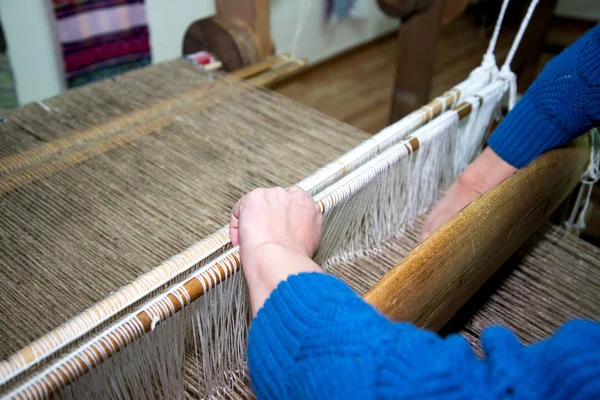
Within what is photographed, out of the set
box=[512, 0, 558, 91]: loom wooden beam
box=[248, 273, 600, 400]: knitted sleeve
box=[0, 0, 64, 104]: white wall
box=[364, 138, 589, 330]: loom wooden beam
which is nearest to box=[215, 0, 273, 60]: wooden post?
box=[0, 0, 64, 104]: white wall

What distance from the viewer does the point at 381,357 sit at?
1.54ft

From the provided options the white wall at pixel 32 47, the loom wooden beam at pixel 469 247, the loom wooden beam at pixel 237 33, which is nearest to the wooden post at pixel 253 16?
the loom wooden beam at pixel 237 33

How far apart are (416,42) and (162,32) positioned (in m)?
1.35

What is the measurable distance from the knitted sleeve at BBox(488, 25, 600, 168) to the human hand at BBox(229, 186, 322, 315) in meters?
0.48

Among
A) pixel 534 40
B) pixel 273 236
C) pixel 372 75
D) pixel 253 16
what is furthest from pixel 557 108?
pixel 372 75

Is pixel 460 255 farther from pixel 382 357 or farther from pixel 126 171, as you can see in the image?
pixel 126 171

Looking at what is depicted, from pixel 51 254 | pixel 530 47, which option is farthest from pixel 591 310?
pixel 530 47

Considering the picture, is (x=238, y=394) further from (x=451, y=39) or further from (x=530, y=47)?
(x=451, y=39)

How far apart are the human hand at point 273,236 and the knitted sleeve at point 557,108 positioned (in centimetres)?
48

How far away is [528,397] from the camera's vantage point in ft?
1.42

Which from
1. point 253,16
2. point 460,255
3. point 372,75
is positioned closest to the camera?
point 460,255

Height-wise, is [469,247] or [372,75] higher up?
[469,247]

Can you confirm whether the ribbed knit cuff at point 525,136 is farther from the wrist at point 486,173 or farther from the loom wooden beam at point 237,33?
the loom wooden beam at point 237,33

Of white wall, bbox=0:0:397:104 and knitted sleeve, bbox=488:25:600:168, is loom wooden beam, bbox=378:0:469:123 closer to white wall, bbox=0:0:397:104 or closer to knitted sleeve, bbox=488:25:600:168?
knitted sleeve, bbox=488:25:600:168
